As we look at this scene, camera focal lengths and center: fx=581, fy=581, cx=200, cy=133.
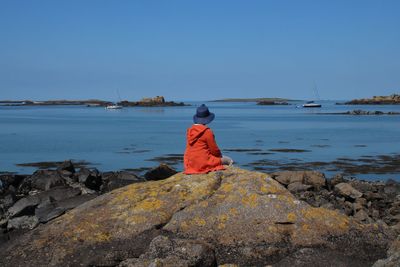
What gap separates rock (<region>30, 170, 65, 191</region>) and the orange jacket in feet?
35.4

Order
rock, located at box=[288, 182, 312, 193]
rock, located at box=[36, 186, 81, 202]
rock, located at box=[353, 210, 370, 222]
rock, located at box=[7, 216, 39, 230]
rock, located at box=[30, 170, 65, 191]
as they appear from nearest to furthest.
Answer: rock, located at box=[7, 216, 39, 230] → rock, located at box=[353, 210, 370, 222] → rock, located at box=[36, 186, 81, 202] → rock, located at box=[288, 182, 312, 193] → rock, located at box=[30, 170, 65, 191]

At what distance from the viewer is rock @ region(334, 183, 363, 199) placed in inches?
736

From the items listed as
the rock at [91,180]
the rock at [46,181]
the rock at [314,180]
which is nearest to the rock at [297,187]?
the rock at [314,180]

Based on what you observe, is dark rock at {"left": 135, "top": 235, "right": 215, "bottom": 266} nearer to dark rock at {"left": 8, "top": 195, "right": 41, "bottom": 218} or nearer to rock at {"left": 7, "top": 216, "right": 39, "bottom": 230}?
rock at {"left": 7, "top": 216, "right": 39, "bottom": 230}

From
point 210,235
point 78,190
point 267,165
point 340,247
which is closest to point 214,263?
point 210,235

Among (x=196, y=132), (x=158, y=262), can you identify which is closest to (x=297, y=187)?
(x=196, y=132)

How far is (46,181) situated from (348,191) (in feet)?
34.1

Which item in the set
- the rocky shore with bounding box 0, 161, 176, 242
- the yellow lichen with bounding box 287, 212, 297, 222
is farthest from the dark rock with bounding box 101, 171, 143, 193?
the yellow lichen with bounding box 287, 212, 297, 222

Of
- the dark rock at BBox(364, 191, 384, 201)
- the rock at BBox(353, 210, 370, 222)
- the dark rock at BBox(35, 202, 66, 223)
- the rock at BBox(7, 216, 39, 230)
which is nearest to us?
the dark rock at BBox(35, 202, 66, 223)

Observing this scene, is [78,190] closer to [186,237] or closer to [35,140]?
[186,237]

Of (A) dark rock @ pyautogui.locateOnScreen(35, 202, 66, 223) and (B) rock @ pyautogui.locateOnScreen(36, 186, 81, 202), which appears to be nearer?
(A) dark rock @ pyautogui.locateOnScreen(35, 202, 66, 223)

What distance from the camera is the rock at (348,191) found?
18.7 metres

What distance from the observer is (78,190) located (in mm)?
16766

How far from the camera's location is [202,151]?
10164 millimetres
